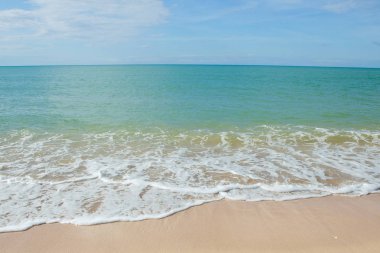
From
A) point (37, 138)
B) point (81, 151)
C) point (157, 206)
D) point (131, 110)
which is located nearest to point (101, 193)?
point (157, 206)

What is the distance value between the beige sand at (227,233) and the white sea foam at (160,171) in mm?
396

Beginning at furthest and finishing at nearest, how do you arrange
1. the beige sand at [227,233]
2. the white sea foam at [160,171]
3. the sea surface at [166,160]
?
the sea surface at [166,160]
the white sea foam at [160,171]
the beige sand at [227,233]

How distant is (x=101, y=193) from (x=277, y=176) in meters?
4.14

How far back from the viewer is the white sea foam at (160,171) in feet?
20.1

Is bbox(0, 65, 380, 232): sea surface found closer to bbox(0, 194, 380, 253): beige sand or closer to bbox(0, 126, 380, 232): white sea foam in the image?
bbox(0, 126, 380, 232): white sea foam

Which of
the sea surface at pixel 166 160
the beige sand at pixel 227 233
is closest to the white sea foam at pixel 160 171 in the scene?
the sea surface at pixel 166 160

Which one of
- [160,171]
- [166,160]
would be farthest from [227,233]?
[166,160]

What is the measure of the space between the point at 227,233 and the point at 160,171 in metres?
3.43

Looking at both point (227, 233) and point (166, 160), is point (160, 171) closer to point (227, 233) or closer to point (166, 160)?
point (166, 160)

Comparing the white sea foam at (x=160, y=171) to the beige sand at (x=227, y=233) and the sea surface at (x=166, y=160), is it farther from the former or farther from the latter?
the beige sand at (x=227, y=233)

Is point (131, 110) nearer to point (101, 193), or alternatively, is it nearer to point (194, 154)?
point (194, 154)

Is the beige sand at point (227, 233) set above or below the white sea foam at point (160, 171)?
below

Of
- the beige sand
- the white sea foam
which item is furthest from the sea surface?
the beige sand

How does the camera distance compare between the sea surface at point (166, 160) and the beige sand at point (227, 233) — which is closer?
the beige sand at point (227, 233)
